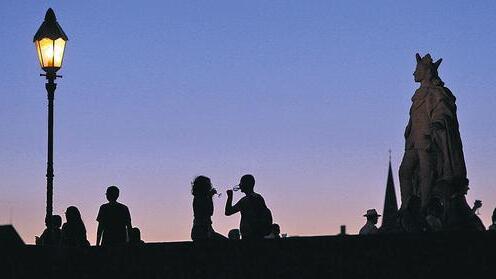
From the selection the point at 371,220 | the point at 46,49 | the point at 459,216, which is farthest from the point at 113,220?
the point at 371,220

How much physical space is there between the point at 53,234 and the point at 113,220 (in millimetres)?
1708

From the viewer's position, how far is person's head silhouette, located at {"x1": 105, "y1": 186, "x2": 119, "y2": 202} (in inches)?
1013

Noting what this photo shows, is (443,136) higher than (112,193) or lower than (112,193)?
higher

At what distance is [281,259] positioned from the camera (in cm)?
2327

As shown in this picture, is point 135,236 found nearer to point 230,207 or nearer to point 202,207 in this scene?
point 202,207

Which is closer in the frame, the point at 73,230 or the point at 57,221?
the point at 73,230

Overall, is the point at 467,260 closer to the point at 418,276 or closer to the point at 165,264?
the point at 418,276

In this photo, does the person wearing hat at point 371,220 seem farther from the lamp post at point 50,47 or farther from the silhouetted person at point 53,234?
the lamp post at point 50,47

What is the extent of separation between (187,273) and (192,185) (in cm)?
255

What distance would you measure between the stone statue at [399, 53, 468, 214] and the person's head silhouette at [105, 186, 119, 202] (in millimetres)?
7009

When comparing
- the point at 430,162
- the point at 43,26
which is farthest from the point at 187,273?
the point at 430,162

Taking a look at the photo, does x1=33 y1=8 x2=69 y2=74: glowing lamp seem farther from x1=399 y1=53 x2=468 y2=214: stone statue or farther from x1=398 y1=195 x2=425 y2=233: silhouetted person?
x1=399 y1=53 x2=468 y2=214: stone statue

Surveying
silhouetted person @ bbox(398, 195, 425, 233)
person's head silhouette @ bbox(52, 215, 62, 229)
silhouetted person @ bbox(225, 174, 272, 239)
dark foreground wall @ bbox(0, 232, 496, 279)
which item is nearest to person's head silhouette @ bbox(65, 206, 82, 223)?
person's head silhouette @ bbox(52, 215, 62, 229)

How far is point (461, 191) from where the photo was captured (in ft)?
86.9
